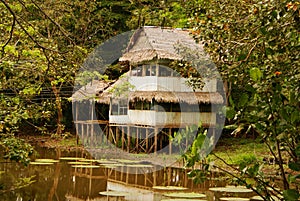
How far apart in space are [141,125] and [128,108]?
0.83m

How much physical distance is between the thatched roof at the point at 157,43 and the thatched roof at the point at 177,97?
42.2 inches

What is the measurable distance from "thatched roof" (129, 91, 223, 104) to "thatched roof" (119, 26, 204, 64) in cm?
107

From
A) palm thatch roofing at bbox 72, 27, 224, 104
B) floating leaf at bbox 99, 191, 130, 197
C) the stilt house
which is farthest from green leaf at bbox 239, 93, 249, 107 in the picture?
palm thatch roofing at bbox 72, 27, 224, 104

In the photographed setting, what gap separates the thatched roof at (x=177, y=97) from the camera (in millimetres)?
16609

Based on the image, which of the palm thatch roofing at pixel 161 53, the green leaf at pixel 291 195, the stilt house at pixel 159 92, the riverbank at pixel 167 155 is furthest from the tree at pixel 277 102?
the palm thatch roofing at pixel 161 53

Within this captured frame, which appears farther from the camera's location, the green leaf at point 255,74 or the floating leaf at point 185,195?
the floating leaf at point 185,195

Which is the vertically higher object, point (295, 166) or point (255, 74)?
point (255, 74)

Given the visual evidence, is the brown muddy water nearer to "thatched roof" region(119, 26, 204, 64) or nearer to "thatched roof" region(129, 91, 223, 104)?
"thatched roof" region(129, 91, 223, 104)

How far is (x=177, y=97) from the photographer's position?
16812 mm

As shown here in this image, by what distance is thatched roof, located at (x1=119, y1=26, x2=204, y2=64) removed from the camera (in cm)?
1670

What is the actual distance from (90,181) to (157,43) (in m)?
6.26

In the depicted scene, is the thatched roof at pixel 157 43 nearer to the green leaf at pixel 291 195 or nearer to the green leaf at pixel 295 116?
the green leaf at pixel 295 116

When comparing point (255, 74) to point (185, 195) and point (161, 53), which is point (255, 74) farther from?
point (161, 53)

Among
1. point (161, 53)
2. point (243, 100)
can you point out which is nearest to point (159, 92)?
point (161, 53)
